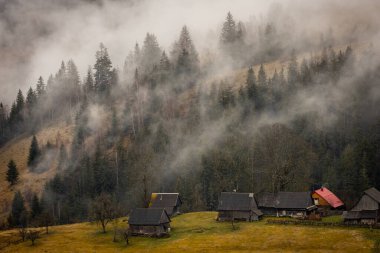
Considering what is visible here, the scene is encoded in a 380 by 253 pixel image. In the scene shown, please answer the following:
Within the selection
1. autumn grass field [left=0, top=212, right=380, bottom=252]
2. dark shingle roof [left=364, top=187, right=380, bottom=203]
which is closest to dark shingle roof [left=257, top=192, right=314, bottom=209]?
autumn grass field [left=0, top=212, right=380, bottom=252]

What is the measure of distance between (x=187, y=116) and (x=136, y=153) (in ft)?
97.5

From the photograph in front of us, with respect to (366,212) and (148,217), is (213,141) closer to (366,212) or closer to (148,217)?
(148,217)

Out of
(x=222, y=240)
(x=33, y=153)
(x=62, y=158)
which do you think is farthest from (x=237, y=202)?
(x=33, y=153)

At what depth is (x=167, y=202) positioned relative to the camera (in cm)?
10906

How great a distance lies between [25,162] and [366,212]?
471ft

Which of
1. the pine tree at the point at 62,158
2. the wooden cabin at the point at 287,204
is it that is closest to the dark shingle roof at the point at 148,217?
the wooden cabin at the point at 287,204

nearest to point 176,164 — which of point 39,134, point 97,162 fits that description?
point 97,162

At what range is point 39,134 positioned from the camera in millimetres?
192500

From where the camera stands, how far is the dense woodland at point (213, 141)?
12231 cm

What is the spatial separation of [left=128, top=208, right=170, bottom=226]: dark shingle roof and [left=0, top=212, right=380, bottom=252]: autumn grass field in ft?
12.0

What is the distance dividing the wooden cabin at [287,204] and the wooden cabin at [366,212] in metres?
13.3

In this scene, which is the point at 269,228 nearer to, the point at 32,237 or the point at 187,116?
the point at 32,237

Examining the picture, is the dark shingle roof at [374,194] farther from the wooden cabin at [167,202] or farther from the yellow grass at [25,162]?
the yellow grass at [25,162]

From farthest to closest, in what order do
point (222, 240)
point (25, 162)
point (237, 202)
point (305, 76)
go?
point (25, 162) < point (305, 76) < point (237, 202) < point (222, 240)
